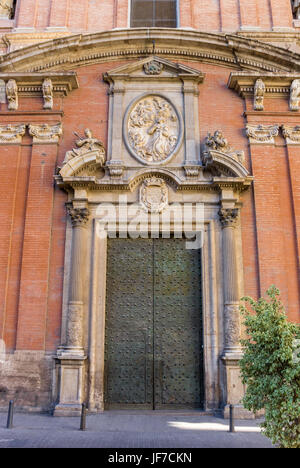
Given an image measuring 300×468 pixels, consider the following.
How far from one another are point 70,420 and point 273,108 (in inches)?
327

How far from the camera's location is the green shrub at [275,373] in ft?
16.3

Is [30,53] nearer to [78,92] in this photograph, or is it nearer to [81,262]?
[78,92]

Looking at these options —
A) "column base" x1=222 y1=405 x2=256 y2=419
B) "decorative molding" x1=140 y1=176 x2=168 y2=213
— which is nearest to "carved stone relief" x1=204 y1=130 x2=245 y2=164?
"decorative molding" x1=140 y1=176 x2=168 y2=213

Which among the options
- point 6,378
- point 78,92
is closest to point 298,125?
point 78,92

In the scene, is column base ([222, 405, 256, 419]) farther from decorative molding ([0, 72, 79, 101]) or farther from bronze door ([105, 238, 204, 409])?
decorative molding ([0, 72, 79, 101])

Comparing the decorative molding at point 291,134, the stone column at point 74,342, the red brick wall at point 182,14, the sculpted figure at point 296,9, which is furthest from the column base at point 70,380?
the sculpted figure at point 296,9

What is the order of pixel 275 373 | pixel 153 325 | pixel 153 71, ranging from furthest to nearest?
pixel 153 71
pixel 153 325
pixel 275 373

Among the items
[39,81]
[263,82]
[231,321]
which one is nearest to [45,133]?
[39,81]

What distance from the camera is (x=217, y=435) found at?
6805 millimetres

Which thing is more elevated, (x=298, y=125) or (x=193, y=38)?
(x=193, y=38)

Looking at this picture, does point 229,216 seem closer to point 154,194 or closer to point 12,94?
point 154,194

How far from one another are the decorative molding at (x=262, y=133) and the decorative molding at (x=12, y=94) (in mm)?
5643

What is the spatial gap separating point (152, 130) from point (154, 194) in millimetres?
1627

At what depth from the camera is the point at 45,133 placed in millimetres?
10109
